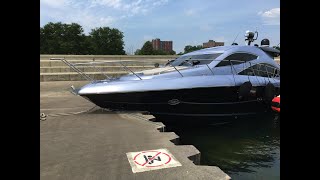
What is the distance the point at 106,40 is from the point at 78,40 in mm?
6028

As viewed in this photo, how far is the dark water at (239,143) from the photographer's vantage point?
18.8 ft

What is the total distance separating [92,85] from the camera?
7.73 metres

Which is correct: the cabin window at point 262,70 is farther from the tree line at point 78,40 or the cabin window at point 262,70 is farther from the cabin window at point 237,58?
the tree line at point 78,40

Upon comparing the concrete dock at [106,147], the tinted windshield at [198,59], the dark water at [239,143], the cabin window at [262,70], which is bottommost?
the dark water at [239,143]

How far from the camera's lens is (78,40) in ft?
188

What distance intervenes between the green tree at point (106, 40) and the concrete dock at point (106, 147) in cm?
5245

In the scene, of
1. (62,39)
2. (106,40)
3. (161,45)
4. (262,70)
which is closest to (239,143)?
(262,70)

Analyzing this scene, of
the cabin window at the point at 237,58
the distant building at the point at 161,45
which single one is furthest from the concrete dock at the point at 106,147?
the distant building at the point at 161,45

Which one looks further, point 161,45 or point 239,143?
point 161,45

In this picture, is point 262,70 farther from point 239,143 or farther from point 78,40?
point 78,40

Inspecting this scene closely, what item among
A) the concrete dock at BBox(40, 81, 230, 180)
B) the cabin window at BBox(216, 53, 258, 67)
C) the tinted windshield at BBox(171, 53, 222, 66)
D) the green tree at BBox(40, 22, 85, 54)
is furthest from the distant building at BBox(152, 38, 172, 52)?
the concrete dock at BBox(40, 81, 230, 180)

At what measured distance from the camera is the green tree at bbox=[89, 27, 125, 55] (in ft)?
195

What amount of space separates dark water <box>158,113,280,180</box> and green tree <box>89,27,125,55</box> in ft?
170
